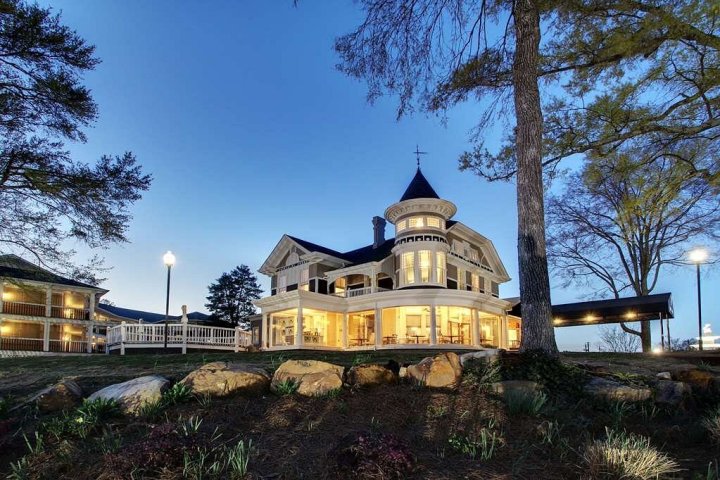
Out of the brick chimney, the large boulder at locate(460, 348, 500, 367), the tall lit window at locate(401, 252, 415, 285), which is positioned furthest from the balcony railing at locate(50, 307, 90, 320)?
the large boulder at locate(460, 348, 500, 367)

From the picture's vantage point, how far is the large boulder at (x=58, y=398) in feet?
22.6

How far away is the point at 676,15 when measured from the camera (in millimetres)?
10578

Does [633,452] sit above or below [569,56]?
below

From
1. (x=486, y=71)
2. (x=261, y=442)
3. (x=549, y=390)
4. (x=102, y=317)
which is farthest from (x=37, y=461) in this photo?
(x=102, y=317)

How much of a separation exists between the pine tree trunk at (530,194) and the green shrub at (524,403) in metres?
2.35

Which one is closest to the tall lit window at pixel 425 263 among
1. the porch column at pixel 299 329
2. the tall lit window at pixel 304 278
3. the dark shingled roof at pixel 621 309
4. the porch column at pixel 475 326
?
the porch column at pixel 475 326

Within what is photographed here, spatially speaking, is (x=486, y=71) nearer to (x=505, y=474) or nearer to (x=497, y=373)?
(x=497, y=373)

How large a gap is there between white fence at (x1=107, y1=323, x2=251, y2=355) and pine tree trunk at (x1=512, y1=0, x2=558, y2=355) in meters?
17.6

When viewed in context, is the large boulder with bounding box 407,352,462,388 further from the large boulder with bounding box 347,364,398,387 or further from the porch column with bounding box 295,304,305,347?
the porch column with bounding box 295,304,305,347

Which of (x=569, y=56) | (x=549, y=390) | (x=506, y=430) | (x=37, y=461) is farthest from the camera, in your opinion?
(x=569, y=56)

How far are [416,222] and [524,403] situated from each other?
20889 millimetres

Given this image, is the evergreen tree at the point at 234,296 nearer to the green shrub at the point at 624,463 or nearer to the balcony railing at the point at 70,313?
the balcony railing at the point at 70,313

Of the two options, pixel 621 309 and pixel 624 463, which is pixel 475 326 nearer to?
pixel 621 309

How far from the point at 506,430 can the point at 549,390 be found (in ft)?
7.01
